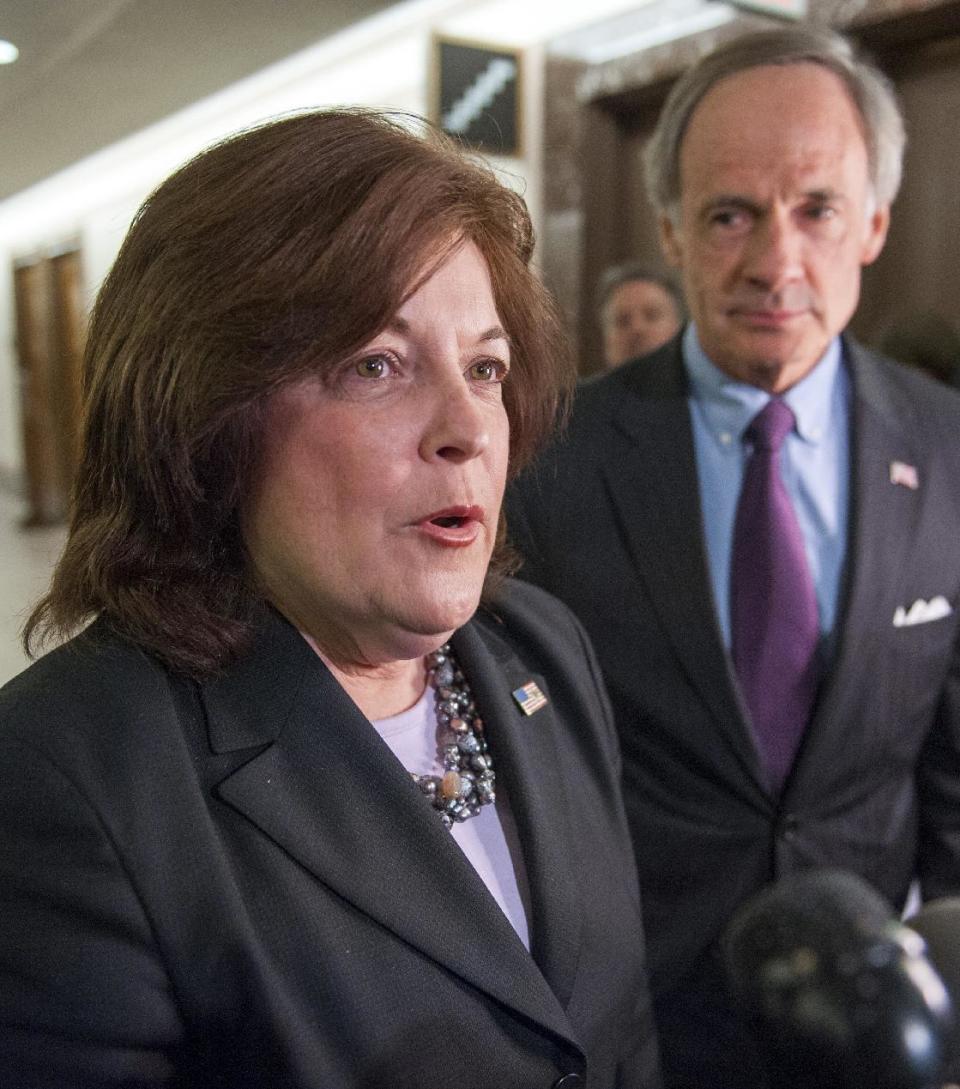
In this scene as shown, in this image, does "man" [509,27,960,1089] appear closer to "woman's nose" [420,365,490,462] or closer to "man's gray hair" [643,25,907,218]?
"man's gray hair" [643,25,907,218]

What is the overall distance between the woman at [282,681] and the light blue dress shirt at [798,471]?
600 mm

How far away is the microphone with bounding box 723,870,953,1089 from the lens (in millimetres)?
367

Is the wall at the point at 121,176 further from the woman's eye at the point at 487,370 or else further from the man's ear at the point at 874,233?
the man's ear at the point at 874,233

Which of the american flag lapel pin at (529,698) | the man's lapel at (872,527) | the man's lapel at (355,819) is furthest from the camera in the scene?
the man's lapel at (872,527)

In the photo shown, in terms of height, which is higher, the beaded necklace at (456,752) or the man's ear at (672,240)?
the man's ear at (672,240)

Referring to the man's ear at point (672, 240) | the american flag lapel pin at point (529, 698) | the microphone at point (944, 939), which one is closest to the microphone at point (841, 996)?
the microphone at point (944, 939)

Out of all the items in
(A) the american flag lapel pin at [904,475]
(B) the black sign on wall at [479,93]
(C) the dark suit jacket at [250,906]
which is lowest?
(C) the dark suit jacket at [250,906]

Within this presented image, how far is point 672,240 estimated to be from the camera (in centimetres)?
180

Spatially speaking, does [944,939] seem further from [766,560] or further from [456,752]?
[766,560]

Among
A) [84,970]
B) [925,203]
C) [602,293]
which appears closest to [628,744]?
[84,970]

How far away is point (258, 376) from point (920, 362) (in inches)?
104

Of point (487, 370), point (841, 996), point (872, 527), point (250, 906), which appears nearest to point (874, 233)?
point (872, 527)

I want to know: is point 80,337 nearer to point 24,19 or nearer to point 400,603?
point 24,19

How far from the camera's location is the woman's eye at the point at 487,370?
110 centimetres
